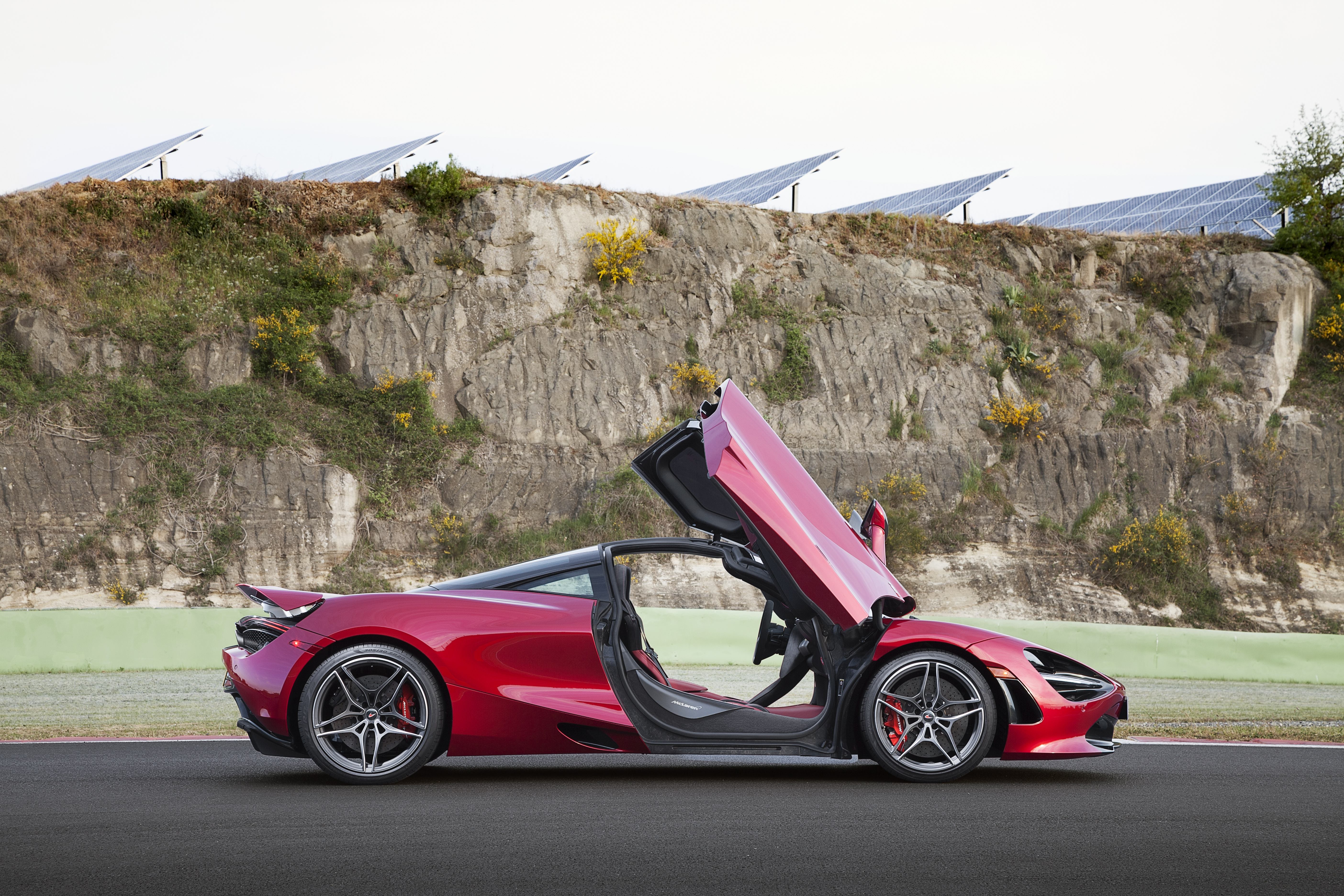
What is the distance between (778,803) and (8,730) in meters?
5.78

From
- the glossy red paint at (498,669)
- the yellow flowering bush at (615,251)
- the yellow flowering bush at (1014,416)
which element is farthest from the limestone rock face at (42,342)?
the yellow flowering bush at (1014,416)

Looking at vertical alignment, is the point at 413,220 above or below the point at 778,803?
above

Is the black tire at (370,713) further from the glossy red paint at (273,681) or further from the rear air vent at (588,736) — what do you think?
the rear air vent at (588,736)

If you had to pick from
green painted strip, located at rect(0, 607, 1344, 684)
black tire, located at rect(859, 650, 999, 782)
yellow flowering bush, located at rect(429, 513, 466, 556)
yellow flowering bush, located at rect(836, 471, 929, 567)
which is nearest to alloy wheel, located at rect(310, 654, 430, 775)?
black tire, located at rect(859, 650, 999, 782)

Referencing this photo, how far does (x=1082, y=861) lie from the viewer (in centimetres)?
368

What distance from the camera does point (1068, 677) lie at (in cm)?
513

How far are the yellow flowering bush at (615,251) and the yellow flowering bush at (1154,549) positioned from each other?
43.8 ft

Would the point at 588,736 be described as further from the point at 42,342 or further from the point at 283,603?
the point at 42,342

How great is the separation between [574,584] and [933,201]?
26409mm

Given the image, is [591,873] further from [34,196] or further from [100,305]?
[34,196]

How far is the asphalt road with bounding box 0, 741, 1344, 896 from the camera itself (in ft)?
11.1

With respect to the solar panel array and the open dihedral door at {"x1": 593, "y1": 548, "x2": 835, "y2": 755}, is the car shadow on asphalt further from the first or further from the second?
the solar panel array

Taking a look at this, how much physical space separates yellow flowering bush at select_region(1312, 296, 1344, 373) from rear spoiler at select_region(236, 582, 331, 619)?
2928 centimetres

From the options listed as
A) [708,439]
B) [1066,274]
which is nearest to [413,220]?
[1066,274]
